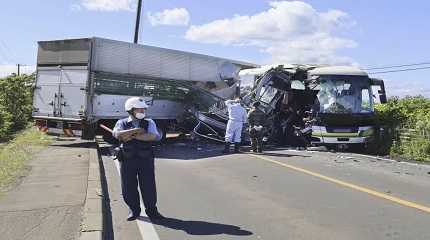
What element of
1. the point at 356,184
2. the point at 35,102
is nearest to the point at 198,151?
the point at 35,102

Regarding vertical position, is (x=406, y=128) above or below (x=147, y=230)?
above

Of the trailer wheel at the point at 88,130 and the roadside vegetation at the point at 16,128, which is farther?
the trailer wheel at the point at 88,130

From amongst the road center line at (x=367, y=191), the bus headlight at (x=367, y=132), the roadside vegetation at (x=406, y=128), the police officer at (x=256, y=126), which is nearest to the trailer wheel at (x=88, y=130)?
the police officer at (x=256, y=126)

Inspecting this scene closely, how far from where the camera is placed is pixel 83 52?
1733 cm

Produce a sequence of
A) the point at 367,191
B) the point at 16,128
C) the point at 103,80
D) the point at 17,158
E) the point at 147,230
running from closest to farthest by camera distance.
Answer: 1. the point at 147,230
2. the point at 367,191
3. the point at 17,158
4. the point at 103,80
5. the point at 16,128

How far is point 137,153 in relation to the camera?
25.3 ft

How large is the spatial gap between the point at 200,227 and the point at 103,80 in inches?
437

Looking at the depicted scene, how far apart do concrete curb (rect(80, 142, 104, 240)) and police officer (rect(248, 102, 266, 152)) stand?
6.50 metres

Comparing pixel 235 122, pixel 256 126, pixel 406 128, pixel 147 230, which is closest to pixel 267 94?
pixel 256 126

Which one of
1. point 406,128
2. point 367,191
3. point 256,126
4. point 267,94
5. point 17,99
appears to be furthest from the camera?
point 17,99

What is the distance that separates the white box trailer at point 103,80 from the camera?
57.1 ft

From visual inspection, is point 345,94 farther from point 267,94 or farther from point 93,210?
point 93,210

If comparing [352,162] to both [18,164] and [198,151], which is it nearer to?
[198,151]

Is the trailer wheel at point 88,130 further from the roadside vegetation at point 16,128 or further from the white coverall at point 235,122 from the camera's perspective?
the white coverall at point 235,122
